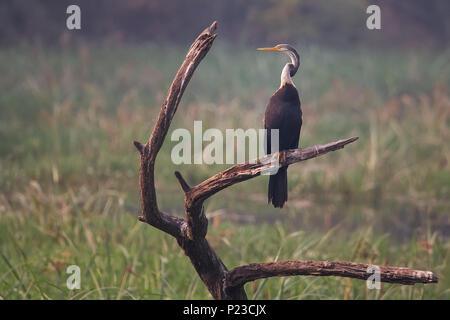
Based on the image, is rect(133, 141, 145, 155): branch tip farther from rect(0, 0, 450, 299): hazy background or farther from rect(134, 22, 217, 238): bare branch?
rect(0, 0, 450, 299): hazy background

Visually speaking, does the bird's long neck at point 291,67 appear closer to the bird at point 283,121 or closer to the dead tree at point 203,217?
the bird at point 283,121

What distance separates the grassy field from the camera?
3070mm

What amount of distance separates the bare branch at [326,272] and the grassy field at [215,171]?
1.32ft

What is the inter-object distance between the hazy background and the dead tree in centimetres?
40

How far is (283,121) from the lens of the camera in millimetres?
1742

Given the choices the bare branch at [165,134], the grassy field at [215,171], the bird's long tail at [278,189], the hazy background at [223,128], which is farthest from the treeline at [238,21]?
the bird's long tail at [278,189]

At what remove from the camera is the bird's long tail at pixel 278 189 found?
1.63m

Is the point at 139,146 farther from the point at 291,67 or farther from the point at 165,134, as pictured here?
the point at 291,67

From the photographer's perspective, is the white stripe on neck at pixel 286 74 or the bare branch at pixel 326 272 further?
the bare branch at pixel 326 272

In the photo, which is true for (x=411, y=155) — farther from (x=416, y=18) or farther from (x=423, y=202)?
(x=416, y=18)
